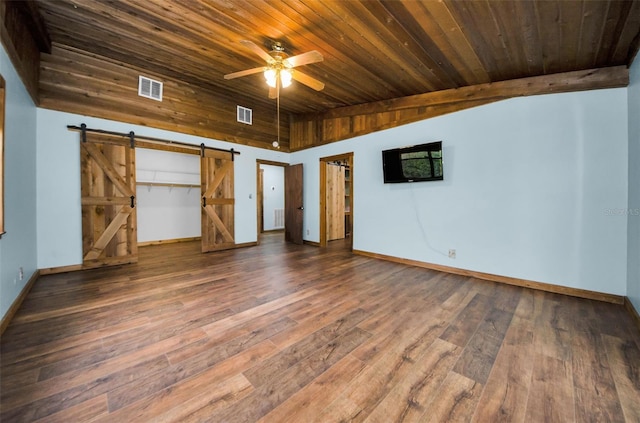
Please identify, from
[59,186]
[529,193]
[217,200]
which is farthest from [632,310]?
[59,186]

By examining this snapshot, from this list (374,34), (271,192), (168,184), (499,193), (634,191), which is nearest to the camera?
(634,191)

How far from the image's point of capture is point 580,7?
2.10m

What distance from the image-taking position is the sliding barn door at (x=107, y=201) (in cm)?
388

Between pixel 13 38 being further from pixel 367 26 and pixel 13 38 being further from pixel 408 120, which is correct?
pixel 408 120

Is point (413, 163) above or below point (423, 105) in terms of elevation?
below

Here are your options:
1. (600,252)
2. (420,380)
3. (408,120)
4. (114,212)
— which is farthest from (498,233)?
(114,212)

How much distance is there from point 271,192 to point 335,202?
2.94 meters

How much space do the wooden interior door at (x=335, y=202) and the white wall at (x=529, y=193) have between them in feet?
6.98

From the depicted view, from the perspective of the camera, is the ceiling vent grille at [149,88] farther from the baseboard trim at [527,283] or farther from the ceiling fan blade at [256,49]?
the baseboard trim at [527,283]

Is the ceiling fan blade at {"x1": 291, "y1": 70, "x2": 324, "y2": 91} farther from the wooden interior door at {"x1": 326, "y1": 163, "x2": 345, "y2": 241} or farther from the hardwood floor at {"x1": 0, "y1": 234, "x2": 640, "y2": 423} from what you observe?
the wooden interior door at {"x1": 326, "y1": 163, "x2": 345, "y2": 241}

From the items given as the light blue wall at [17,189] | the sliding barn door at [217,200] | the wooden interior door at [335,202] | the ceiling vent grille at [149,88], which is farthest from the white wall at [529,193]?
the light blue wall at [17,189]

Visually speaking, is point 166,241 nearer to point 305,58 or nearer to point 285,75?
point 285,75

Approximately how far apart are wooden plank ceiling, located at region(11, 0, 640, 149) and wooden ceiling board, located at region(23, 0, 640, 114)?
1 cm

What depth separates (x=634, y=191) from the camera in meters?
2.49
